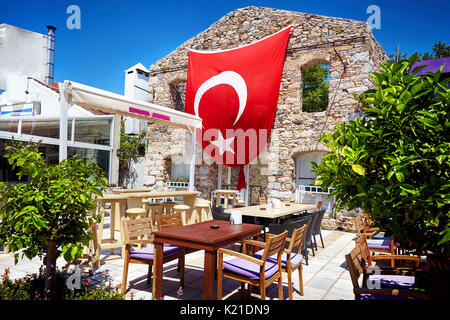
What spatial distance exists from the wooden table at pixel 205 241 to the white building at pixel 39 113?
16.2 ft

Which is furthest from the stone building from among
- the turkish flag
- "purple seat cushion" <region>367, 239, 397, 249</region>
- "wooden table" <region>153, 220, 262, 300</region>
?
"wooden table" <region>153, 220, 262, 300</region>

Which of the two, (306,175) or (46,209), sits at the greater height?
(306,175)

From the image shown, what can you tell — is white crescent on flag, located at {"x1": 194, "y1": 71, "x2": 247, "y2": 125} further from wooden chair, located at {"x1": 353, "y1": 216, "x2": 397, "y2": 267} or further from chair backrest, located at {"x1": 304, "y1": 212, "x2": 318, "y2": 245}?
wooden chair, located at {"x1": 353, "y1": 216, "x2": 397, "y2": 267}

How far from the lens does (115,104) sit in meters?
5.02

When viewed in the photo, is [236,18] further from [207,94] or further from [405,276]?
[405,276]

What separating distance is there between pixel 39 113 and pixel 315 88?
13.6m

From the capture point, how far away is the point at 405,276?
2.71 metres

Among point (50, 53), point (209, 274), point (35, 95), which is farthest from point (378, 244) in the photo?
point (50, 53)

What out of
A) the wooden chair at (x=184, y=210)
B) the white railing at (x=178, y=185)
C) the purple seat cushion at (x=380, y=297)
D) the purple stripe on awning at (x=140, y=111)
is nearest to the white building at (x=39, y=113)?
the white railing at (x=178, y=185)

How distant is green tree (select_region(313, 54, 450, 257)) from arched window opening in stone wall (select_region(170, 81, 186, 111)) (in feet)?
30.1

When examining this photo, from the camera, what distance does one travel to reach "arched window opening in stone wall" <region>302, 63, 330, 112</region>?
16.6m

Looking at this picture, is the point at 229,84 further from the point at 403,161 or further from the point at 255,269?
the point at 403,161

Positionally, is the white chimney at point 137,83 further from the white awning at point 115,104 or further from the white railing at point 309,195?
the white railing at point 309,195
